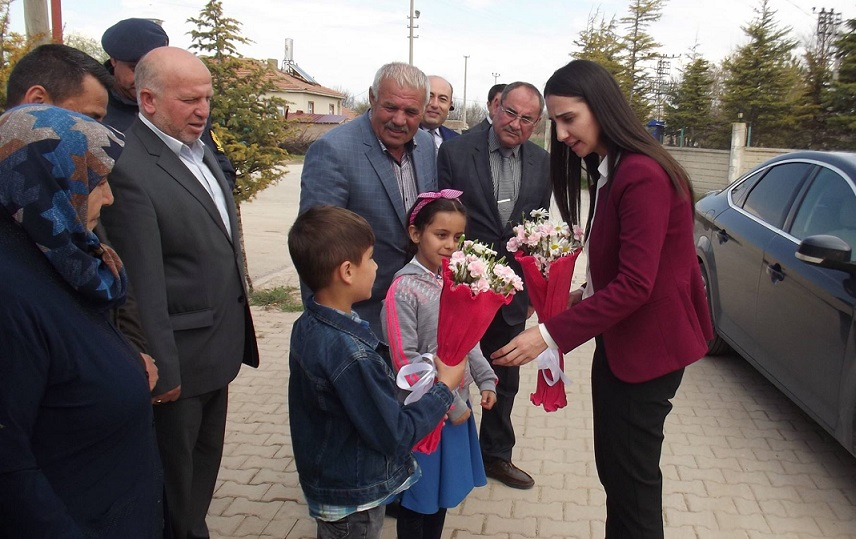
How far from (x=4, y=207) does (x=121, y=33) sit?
2225mm

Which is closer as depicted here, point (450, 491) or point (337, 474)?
point (337, 474)

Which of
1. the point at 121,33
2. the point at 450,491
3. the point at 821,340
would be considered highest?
the point at 121,33

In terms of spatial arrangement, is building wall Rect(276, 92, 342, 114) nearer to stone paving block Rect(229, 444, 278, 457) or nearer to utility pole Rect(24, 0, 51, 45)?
utility pole Rect(24, 0, 51, 45)

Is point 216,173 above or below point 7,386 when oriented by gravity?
above

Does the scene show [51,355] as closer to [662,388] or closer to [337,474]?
[337,474]

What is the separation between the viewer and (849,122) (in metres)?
25.4

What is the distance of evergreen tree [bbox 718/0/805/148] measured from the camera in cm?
2880

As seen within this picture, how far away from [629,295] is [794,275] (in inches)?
97.0

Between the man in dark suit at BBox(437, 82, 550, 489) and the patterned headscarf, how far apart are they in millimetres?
2462

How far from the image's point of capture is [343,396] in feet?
6.63

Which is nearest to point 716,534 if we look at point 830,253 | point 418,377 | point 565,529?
point 565,529

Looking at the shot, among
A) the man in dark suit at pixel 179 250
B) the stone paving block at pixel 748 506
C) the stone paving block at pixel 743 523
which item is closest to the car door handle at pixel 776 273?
the stone paving block at pixel 748 506

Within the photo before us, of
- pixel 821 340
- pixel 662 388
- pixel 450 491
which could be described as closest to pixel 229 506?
pixel 450 491

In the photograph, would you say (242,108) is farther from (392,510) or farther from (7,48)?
(392,510)
